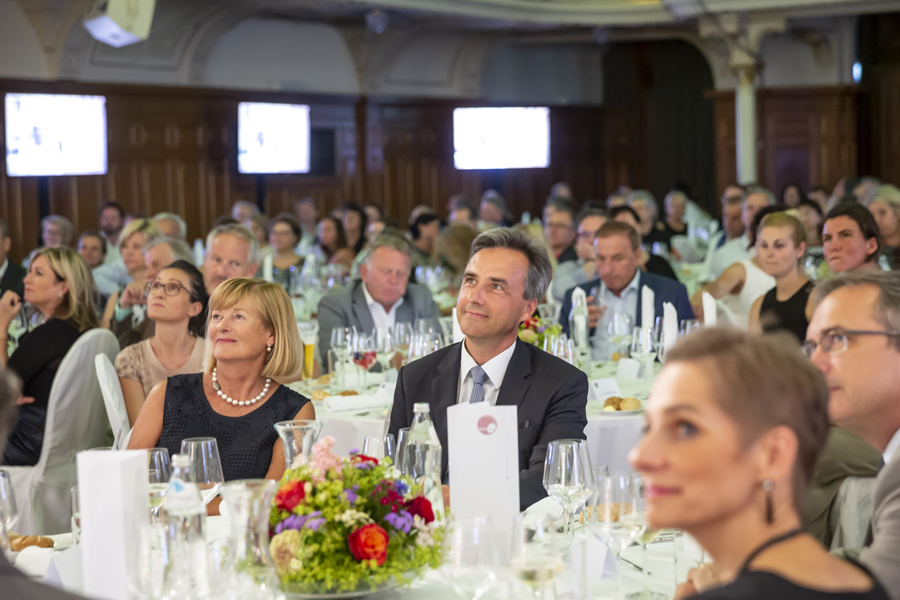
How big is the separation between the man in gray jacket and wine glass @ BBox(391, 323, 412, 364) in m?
0.71

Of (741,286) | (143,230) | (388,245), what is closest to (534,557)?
(388,245)

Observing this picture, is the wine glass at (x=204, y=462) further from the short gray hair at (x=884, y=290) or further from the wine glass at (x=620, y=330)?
the wine glass at (x=620, y=330)

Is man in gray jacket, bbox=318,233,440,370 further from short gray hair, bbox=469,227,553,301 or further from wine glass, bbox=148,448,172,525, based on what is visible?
wine glass, bbox=148,448,172,525

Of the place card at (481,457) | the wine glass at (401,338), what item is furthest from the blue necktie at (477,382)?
the wine glass at (401,338)

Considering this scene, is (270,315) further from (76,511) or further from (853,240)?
(853,240)

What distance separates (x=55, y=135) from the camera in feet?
36.9

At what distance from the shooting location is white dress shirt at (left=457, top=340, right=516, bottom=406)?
3.04 meters

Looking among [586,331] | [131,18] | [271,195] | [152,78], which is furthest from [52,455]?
[271,195]

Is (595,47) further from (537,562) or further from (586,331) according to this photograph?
(537,562)

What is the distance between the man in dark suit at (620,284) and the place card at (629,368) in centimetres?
67

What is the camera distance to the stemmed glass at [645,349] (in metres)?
4.43

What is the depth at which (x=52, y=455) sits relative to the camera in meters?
4.09

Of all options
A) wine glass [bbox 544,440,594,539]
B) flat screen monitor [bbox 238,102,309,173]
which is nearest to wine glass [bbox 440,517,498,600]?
wine glass [bbox 544,440,594,539]

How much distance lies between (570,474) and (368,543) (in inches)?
22.8
